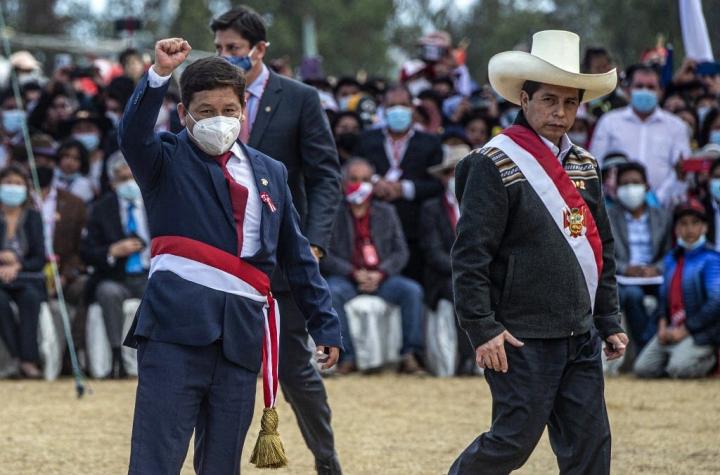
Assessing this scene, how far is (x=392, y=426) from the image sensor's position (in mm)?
9227

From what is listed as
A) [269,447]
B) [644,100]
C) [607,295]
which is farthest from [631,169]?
[269,447]

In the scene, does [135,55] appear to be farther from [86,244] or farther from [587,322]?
[587,322]

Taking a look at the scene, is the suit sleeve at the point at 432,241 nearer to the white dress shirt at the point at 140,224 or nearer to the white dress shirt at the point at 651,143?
the white dress shirt at the point at 651,143

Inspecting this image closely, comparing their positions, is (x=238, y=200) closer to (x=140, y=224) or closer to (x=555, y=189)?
(x=555, y=189)

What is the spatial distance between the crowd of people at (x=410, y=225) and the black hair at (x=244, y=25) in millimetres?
5183

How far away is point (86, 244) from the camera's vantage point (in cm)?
1271

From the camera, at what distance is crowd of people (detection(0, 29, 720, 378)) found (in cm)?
1205

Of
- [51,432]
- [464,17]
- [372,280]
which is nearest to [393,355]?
[372,280]

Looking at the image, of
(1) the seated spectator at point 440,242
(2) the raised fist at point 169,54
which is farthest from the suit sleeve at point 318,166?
(1) the seated spectator at point 440,242

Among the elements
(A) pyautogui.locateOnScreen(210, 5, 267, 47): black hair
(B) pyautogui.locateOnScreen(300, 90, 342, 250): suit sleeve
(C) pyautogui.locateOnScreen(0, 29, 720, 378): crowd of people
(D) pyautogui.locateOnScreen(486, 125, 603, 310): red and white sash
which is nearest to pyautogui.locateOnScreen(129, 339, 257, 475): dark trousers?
(D) pyautogui.locateOnScreen(486, 125, 603, 310): red and white sash

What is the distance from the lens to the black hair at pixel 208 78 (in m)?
5.04

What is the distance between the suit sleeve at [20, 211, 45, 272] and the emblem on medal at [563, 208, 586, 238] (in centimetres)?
810

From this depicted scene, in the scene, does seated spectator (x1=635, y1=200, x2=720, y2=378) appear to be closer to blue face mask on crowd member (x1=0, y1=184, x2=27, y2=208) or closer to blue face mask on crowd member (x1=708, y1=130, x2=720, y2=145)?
blue face mask on crowd member (x1=708, y1=130, x2=720, y2=145)

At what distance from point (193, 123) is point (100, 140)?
33.0 ft
